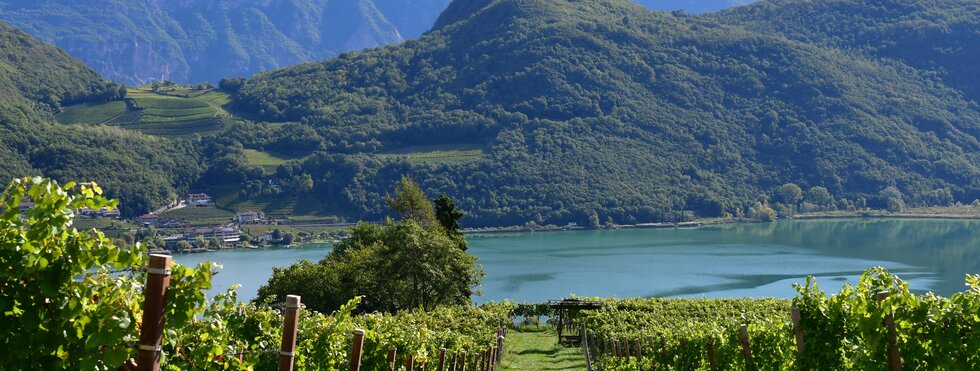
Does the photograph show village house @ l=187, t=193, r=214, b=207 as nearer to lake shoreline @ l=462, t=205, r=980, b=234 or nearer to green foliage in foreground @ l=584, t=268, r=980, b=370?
lake shoreline @ l=462, t=205, r=980, b=234

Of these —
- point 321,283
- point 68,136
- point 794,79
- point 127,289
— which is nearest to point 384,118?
point 68,136

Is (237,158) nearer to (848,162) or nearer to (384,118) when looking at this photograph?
(384,118)

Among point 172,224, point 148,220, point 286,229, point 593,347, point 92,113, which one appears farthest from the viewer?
point 92,113

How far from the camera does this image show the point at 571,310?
95.6ft

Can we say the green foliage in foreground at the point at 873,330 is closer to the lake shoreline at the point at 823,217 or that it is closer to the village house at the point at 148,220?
the lake shoreline at the point at 823,217

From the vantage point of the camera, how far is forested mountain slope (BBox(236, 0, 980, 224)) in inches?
5653

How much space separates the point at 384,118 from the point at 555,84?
107 ft

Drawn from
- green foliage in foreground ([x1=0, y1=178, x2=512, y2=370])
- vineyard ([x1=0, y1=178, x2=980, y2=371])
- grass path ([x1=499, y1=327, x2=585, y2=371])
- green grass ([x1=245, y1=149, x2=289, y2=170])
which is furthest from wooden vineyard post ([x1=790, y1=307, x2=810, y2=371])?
green grass ([x1=245, y1=149, x2=289, y2=170])

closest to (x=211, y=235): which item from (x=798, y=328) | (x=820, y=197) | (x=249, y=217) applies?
(x=249, y=217)

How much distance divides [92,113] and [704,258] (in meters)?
127

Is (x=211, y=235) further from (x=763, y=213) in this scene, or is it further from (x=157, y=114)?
(x=763, y=213)

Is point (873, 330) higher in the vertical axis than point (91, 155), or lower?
lower

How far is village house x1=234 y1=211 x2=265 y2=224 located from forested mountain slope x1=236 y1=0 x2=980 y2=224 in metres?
13.7

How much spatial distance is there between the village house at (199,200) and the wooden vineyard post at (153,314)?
14316cm
